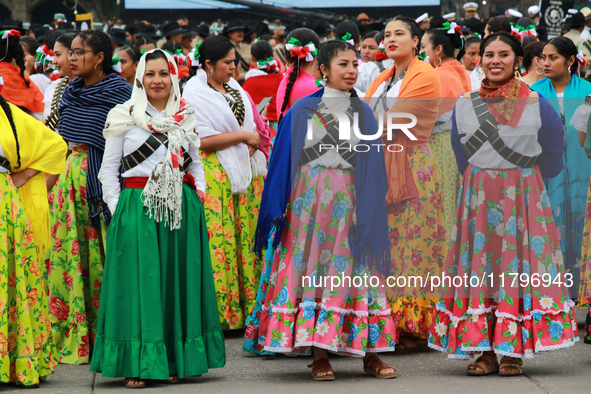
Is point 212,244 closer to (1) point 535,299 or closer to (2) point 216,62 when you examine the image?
(2) point 216,62

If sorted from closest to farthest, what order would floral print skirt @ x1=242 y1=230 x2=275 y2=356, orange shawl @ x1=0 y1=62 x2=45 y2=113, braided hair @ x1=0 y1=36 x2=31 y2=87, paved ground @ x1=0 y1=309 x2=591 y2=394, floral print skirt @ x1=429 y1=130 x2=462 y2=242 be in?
paved ground @ x1=0 y1=309 x2=591 y2=394, floral print skirt @ x1=242 y1=230 x2=275 y2=356, floral print skirt @ x1=429 y1=130 x2=462 y2=242, braided hair @ x1=0 y1=36 x2=31 y2=87, orange shawl @ x1=0 y1=62 x2=45 y2=113

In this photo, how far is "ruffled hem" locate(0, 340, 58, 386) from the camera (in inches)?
157

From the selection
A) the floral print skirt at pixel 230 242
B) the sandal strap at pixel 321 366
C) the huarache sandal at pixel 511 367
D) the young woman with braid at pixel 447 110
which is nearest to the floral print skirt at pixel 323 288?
the sandal strap at pixel 321 366

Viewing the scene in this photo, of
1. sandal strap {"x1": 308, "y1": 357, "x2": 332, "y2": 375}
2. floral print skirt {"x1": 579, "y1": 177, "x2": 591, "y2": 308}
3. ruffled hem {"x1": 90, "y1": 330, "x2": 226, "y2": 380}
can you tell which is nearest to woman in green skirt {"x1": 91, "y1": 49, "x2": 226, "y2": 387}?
ruffled hem {"x1": 90, "y1": 330, "x2": 226, "y2": 380}

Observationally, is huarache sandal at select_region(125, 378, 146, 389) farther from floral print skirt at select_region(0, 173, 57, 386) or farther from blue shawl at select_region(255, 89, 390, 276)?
blue shawl at select_region(255, 89, 390, 276)

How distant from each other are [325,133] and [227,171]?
4.44 ft

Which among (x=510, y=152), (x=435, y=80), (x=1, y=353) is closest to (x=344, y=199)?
(x=510, y=152)

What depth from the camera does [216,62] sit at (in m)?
5.42

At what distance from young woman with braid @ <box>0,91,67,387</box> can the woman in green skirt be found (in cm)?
35

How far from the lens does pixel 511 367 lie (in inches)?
164

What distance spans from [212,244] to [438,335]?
69.9 inches

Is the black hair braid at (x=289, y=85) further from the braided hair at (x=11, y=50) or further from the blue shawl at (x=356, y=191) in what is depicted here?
the braided hair at (x=11, y=50)

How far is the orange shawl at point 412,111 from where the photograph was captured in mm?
4875

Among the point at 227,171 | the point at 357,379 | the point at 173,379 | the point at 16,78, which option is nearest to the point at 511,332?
the point at 357,379
